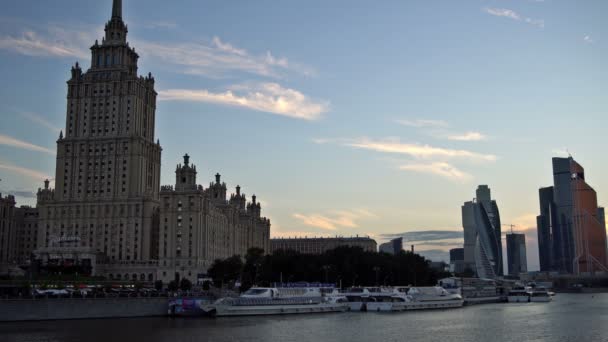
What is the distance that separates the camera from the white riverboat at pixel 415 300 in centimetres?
17200

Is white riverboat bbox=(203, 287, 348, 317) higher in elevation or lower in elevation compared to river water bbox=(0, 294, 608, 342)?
higher

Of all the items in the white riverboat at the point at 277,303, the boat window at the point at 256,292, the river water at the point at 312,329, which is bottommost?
the river water at the point at 312,329

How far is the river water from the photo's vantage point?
100438mm

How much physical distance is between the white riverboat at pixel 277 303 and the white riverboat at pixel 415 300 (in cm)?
1038

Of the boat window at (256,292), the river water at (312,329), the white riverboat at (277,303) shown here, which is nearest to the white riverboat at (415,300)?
the white riverboat at (277,303)

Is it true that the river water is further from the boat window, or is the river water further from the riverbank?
the boat window

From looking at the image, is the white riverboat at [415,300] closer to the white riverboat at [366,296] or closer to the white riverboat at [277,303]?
the white riverboat at [366,296]

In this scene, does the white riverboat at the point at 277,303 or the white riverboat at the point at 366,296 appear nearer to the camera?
the white riverboat at the point at 277,303

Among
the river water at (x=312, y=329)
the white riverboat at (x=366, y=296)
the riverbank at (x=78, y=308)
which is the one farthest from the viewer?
the white riverboat at (x=366, y=296)

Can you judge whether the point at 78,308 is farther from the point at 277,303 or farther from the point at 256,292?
the point at 277,303

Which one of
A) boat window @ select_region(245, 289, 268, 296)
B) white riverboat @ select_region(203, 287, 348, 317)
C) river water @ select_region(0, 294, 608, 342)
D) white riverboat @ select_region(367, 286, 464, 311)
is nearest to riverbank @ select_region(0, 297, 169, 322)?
river water @ select_region(0, 294, 608, 342)

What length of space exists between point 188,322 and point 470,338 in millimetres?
52998

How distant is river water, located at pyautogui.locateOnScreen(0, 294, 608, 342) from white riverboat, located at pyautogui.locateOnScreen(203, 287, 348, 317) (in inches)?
254

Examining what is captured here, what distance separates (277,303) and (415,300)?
46.4m
